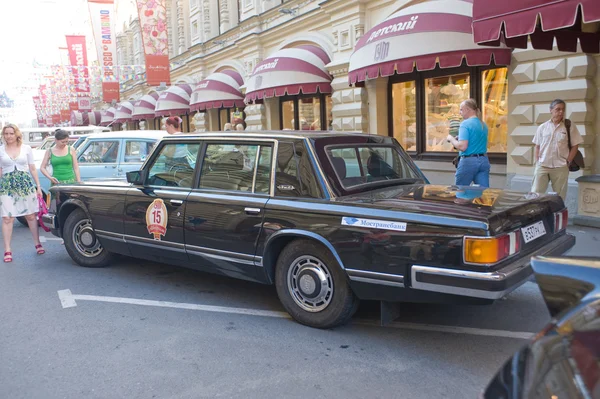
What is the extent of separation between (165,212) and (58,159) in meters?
3.78

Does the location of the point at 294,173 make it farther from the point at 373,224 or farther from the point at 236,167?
the point at 373,224

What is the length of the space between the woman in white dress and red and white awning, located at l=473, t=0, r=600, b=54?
20.0 ft

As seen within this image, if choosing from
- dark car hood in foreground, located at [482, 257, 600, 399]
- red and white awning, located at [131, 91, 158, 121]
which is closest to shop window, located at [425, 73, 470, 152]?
dark car hood in foreground, located at [482, 257, 600, 399]

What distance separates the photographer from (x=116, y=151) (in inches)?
372

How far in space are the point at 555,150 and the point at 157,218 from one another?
18.0 ft

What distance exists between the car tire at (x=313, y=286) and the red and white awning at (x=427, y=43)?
564 centimetres

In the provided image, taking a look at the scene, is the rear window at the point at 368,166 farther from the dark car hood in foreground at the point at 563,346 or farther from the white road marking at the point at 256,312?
the dark car hood in foreground at the point at 563,346

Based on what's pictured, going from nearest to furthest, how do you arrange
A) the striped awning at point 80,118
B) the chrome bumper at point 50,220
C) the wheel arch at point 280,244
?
1. the wheel arch at point 280,244
2. the chrome bumper at point 50,220
3. the striped awning at point 80,118

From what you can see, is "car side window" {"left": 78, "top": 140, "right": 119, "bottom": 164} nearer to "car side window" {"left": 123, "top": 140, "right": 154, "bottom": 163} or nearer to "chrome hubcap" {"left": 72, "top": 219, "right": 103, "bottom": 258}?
"car side window" {"left": 123, "top": 140, "right": 154, "bottom": 163}

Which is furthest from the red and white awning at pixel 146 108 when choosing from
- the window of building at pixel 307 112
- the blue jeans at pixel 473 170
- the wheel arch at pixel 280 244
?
the wheel arch at pixel 280 244

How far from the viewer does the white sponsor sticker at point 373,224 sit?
139 inches

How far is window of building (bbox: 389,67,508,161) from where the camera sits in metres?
9.80

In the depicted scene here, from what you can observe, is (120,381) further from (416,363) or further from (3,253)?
(3,253)

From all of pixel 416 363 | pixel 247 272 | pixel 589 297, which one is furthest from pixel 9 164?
pixel 589 297
